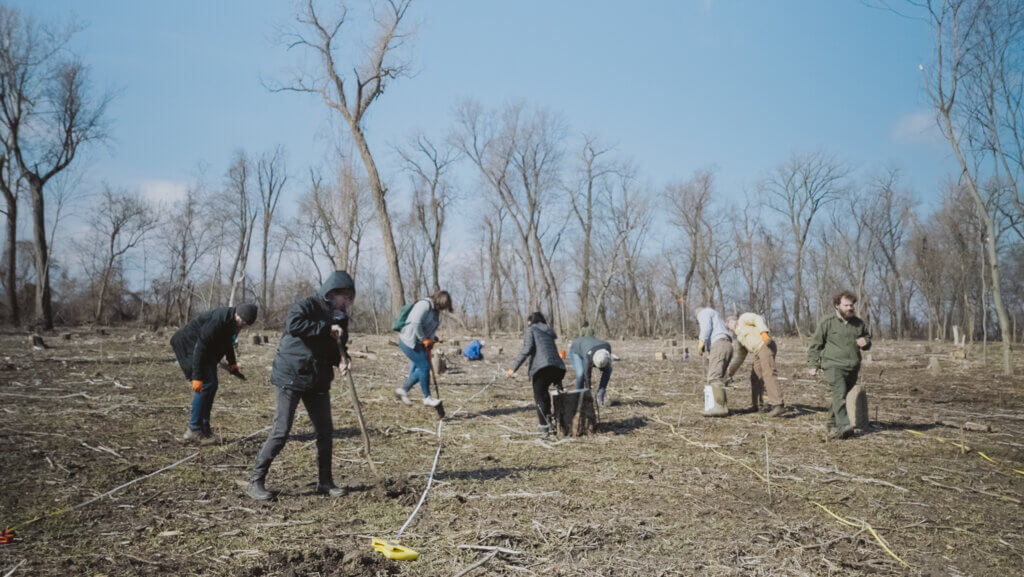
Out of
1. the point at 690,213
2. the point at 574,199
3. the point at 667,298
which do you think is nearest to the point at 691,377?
the point at 574,199

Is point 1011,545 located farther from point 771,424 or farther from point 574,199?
point 574,199

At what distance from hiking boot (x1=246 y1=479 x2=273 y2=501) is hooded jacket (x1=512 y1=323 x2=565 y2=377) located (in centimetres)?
364

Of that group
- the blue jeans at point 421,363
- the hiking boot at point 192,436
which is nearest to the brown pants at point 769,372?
the blue jeans at point 421,363

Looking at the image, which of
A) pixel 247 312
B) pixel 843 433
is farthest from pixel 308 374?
pixel 843 433

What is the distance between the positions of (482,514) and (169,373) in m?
11.4

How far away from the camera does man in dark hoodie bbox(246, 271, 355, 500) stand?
16.5 ft

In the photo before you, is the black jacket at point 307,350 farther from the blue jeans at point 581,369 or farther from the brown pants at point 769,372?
the brown pants at point 769,372

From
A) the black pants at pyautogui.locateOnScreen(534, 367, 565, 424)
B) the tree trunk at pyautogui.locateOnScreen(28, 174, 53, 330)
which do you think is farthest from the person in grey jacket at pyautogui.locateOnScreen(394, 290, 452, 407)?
the tree trunk at pyautogui.locateOnScreen(28, 174, 53, 330)

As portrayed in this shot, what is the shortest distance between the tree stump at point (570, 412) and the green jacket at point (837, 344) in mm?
2971

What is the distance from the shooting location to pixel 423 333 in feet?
29.8

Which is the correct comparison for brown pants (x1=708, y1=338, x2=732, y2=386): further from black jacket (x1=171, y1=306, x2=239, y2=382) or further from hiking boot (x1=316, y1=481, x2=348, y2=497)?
black jacket (x1=171, y1=306, x2=239, y2=382)

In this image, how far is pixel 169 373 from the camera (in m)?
13.5

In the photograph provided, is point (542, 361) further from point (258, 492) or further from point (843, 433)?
point (843, 433)

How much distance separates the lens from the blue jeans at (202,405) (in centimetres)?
723
